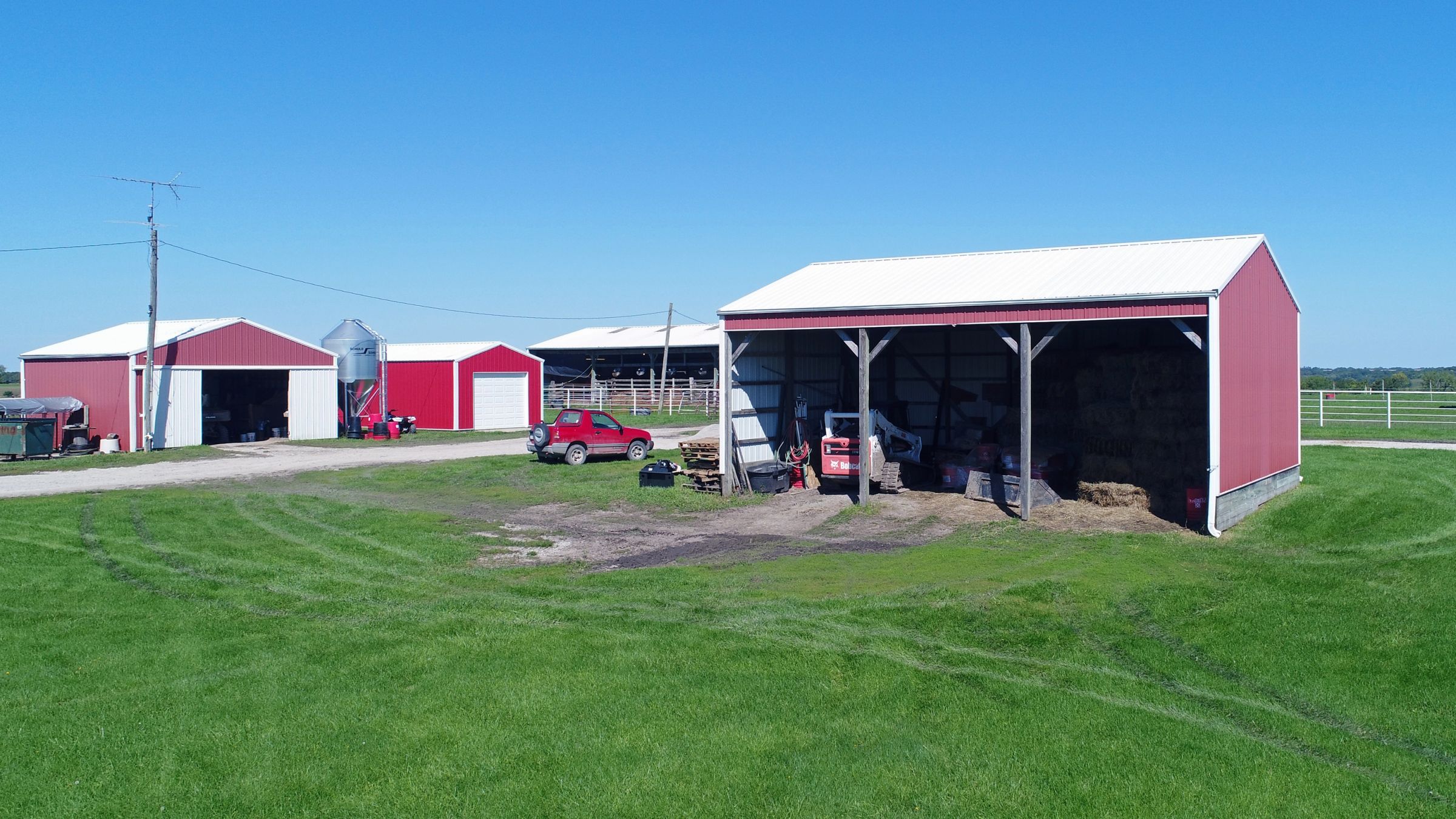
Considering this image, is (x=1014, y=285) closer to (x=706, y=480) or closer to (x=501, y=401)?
(x=706, y=480)

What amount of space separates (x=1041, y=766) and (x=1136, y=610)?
→ 200 inches

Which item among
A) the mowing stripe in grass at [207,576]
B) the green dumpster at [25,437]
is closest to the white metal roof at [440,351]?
the green dumpster at [25,437]

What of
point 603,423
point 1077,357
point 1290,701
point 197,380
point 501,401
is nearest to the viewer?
point 1290,701

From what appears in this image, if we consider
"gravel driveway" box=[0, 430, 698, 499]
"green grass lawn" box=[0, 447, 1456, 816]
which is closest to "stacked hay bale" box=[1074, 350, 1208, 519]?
"green grass lawn" box=[0, 447, 1456, 816]

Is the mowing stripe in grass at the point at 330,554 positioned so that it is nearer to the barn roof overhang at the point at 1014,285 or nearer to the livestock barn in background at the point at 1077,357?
the livestock barn in background at the point at 1077,357

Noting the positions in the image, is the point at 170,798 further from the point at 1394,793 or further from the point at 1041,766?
the point at 1394,793

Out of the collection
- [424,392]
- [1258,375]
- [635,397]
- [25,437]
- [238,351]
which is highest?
[238,351]

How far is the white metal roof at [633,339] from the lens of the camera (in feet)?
204

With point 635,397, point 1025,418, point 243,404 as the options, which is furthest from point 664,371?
point 1025,418

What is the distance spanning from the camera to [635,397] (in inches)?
2360

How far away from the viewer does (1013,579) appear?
1347cm

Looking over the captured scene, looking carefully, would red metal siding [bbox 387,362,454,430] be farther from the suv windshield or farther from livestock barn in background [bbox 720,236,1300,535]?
livestock barn in background [bbox 720,236,1300,535]

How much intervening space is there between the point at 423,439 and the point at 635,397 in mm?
20902

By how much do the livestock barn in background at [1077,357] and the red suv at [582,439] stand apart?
271 inches
